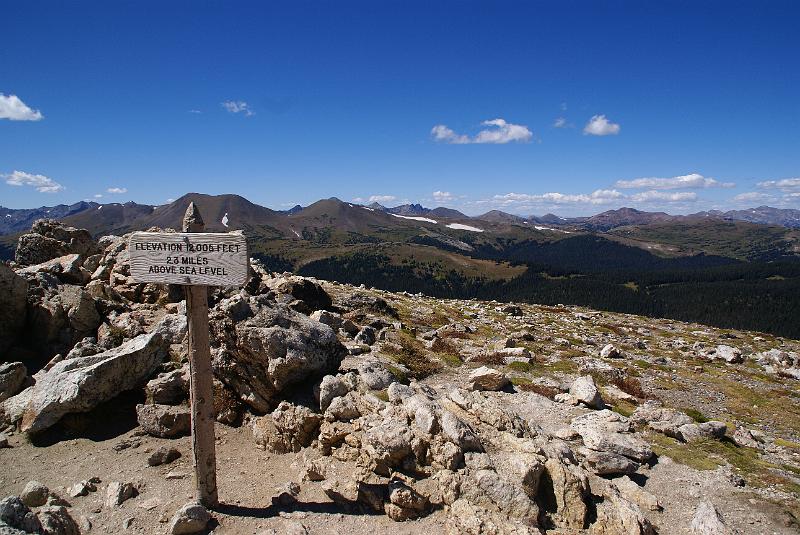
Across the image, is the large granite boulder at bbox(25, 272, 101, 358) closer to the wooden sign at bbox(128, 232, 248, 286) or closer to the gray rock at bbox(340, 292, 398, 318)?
the wooden sign at bbox(128, 232, 248, 286)

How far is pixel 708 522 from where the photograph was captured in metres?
10.6

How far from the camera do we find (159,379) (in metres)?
14.2

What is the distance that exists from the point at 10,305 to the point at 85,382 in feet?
29.7

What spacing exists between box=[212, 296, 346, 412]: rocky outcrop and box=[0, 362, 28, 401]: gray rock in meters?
7.22

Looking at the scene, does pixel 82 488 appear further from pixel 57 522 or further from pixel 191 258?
pixel 191 258

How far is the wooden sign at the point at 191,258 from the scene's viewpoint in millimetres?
9164

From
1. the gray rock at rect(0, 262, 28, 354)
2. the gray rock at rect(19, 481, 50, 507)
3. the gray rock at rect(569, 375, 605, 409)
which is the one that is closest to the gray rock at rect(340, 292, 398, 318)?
the gray rock at rect(569, 375, 605, 409)

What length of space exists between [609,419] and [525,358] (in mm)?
10166

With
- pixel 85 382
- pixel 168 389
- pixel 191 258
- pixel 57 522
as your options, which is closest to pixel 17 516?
pixel 57 522

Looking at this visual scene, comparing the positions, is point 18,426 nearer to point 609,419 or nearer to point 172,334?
→ point 172,334

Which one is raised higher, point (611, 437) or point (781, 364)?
point (611, 437)

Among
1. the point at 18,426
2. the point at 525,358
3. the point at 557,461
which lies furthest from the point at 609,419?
the point at 18,426

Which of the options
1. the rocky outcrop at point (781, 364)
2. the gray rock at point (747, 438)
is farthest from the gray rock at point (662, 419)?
the rocky outcrop at point (781, 364)

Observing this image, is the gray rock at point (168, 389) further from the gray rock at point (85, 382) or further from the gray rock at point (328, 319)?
the gray rock at point (328, 319)
